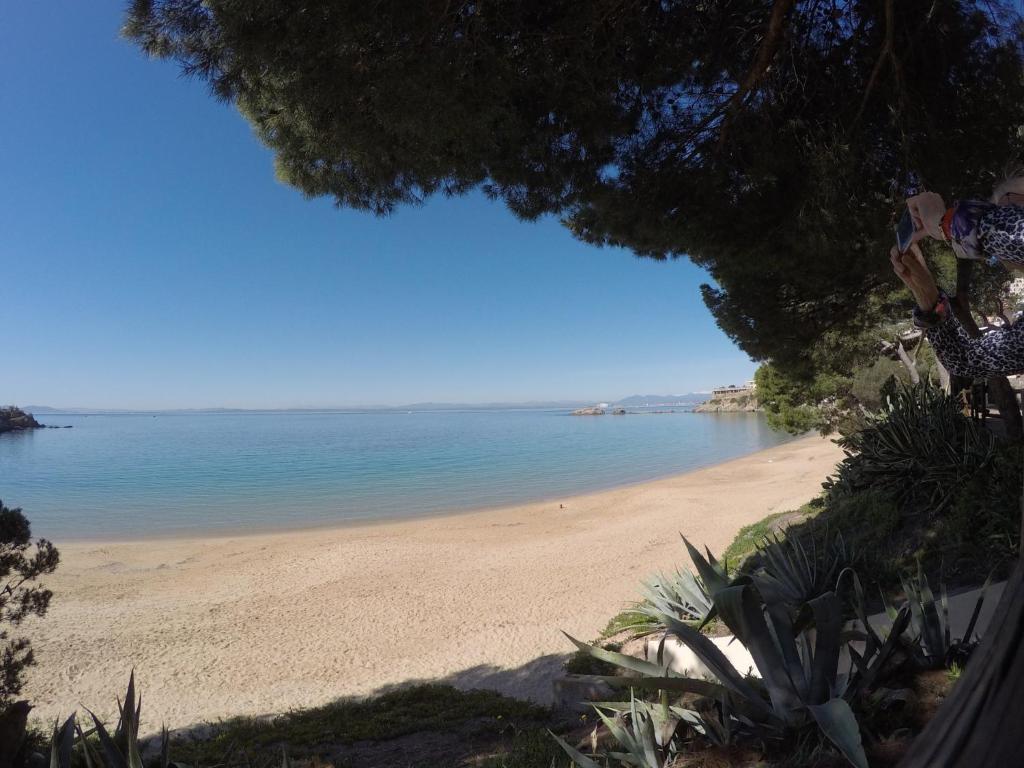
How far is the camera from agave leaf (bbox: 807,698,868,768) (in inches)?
61.4

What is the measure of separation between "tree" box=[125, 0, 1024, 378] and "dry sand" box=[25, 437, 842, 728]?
479 centimetres

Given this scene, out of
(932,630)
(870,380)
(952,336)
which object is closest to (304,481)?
(870,380)

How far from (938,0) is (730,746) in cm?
453

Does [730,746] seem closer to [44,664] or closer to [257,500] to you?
[44,664]

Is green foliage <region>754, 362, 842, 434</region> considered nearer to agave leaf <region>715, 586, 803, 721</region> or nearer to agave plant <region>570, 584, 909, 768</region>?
agave plant <region>570, 584, 909, 768</region>

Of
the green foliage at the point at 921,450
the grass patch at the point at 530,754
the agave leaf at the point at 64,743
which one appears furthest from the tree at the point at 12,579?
the green foliage at the point at 921,450

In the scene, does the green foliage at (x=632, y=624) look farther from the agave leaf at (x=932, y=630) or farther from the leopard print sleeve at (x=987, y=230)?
the leopard print sleeve at (x=987, y=230)

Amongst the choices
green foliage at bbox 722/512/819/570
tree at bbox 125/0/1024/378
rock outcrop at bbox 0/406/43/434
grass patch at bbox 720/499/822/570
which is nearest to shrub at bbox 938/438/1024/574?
tree at bbox 125/0/1024/378

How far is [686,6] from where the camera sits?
416cm

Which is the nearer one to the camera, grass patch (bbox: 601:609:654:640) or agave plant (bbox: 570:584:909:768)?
agave plant (bbox: 570:584:909:768)

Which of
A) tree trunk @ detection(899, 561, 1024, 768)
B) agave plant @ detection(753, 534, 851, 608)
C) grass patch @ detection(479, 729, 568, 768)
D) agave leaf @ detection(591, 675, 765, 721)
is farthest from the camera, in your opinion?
agave plant @ detection(753, 534, 851, 608)

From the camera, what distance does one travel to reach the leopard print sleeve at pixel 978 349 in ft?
3.80

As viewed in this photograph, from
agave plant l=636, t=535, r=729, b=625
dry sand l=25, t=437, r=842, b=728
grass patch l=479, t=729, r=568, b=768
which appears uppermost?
agave plant l=636, t=535, r=729, b=625

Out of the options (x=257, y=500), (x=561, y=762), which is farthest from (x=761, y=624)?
(x=257, y=500)
